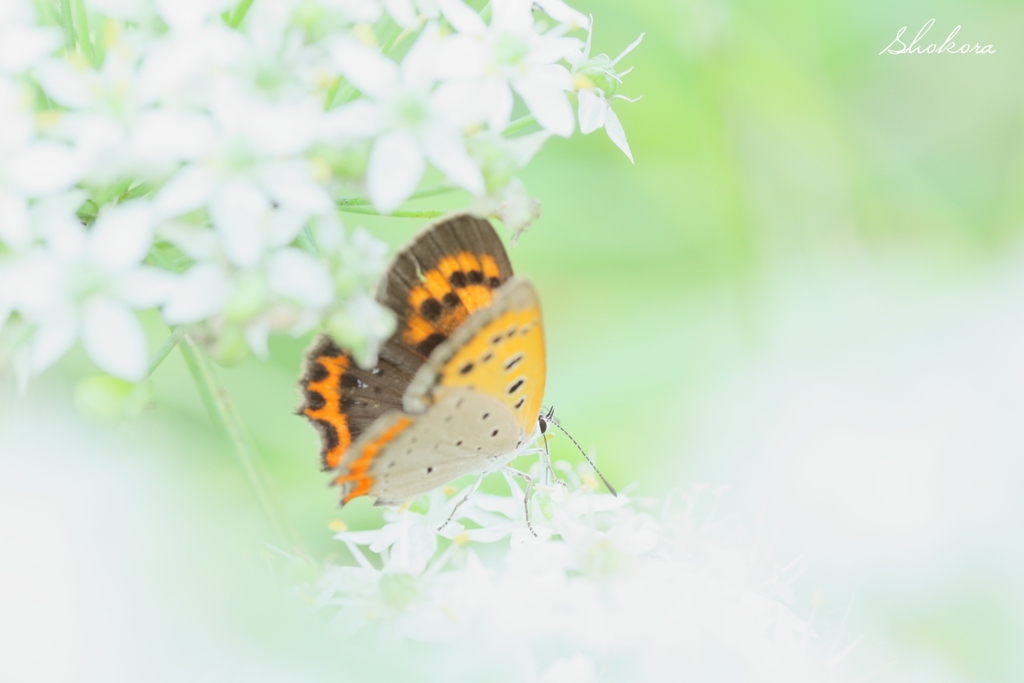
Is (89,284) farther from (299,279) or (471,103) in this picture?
(471,103)

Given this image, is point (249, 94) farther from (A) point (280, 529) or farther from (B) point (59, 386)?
(B) point (59, 386)

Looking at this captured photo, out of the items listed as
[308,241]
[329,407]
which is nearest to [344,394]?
[329,407]

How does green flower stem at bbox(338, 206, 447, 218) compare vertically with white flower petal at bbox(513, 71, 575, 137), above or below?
below

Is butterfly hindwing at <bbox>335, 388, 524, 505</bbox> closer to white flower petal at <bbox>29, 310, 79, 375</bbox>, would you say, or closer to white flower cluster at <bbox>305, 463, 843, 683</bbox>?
white flower cluster at <bbox>305, 463, 843, 683</bbox>

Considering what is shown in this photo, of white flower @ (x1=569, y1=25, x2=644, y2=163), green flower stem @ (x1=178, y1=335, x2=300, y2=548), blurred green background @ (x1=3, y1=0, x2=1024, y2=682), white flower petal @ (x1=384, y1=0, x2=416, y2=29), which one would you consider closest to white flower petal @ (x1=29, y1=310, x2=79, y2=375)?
green flower stem @ (x1=178, y1=335, x2=300, y2=548)

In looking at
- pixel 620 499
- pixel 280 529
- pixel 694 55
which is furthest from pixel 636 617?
pixel 694 55

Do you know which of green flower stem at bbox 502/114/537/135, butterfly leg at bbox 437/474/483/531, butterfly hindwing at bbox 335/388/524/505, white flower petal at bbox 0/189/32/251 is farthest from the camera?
butterfly leg at bbox 437/474/483/531

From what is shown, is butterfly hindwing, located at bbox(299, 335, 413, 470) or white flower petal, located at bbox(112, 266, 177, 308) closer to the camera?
white flower petal, located at bbox(112, 266, 177, 308)
